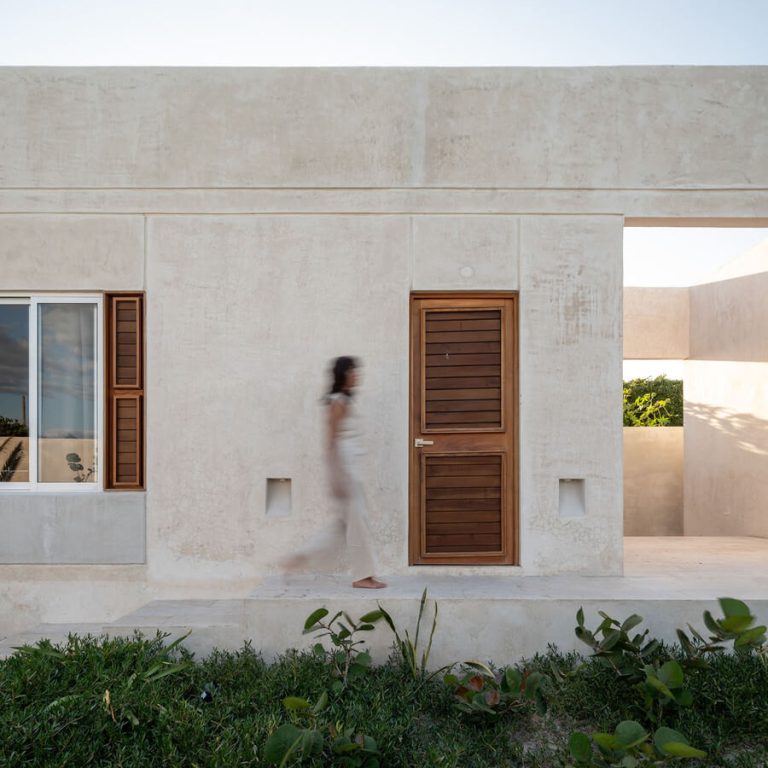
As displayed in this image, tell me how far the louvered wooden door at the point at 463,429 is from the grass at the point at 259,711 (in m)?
1.08

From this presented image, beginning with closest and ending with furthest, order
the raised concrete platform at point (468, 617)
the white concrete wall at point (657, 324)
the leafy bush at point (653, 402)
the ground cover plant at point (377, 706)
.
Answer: the ground cover plant at point (377, 706)
the raised concrete platform at point (468, 617)
the white concrete wall at point (657, 324)
the leafy bush at point (653, 402)

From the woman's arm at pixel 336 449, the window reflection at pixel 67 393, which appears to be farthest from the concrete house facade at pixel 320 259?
the woman's arm at pixel 336 449

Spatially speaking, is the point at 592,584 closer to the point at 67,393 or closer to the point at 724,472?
the point at 67,393

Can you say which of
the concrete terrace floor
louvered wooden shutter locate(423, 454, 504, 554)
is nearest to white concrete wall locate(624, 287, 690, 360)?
the concrete terrace floor

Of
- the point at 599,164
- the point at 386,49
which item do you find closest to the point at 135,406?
the point at 386,49

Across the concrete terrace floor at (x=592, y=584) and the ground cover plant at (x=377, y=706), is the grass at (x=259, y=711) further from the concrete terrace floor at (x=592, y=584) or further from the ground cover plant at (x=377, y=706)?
the concrete terrace floor at (x=592, y=584)

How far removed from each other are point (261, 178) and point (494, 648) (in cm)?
379

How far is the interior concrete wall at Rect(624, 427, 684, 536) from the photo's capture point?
37.8 feet

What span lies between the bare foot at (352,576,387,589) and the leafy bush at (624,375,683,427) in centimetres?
1233

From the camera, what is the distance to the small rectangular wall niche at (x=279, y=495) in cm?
502

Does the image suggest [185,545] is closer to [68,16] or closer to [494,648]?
[494,648]

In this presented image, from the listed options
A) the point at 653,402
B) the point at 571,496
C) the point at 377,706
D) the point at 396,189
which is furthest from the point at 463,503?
the point at 653,402

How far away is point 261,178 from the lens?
501 cm

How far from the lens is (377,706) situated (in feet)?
11.6
